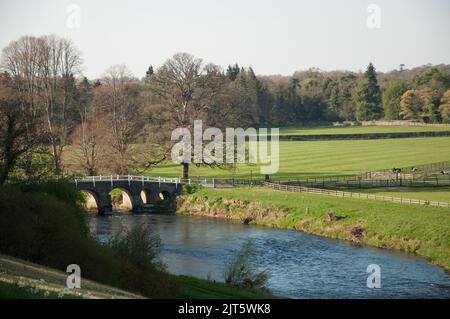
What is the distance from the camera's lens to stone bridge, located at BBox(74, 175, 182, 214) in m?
67.6

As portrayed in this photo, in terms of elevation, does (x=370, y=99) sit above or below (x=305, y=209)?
above

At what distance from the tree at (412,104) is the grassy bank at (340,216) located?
100084 mm

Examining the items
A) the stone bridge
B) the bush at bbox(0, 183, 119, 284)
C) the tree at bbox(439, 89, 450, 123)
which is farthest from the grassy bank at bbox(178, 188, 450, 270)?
the tree at bbox(439, 89, 450, 123)

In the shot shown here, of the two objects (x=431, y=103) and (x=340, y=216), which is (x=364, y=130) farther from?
(x=340, y=216)

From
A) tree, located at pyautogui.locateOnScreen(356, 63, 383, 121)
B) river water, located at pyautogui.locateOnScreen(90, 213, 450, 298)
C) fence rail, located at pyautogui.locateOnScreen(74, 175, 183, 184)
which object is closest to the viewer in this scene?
river water, located at pyautogui.locateOnScreen(90, 213, 450, 298)

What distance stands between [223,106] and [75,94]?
2203 cm

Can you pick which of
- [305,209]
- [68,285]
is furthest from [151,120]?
[68,285]

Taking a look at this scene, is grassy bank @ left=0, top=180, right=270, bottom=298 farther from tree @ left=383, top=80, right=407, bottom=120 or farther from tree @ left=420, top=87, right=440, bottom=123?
tree @ left=383, top=80, right=407, bottom=120

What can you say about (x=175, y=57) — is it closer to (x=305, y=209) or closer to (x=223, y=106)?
(x=223, y=106)

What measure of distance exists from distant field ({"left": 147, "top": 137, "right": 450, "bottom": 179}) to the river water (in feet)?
72.4

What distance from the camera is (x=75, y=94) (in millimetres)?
84250

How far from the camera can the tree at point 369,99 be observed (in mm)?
172625

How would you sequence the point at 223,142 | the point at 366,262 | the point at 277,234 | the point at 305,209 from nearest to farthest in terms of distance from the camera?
the point at 366,262
the point at 277,234
the point at 305,209
the point at 223,142

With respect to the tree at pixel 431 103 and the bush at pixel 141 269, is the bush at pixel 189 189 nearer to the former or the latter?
the bush at pixel 141 269
